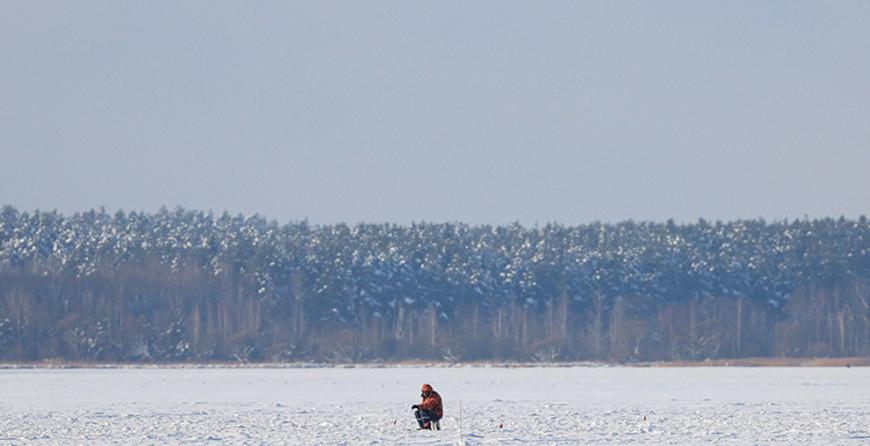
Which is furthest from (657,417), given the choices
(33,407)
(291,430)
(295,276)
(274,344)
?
(295,276)

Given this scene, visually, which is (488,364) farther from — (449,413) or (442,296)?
(449,413)

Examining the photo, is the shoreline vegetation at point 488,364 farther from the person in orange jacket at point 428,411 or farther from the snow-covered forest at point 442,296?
the person in orange jacket at point 428,411

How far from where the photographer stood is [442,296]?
108 metres

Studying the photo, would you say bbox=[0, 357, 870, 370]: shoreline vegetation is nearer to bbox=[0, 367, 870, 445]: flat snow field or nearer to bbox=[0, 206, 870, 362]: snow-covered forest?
bbox=[0, 206, 870, 362]: snow-covered forest

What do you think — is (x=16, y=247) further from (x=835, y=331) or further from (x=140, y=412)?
(x=140, y=412)

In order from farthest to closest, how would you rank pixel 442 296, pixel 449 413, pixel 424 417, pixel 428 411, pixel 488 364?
1. pixel 442 296
2. pixel 488 364
3. pixel 449 413
4. pixel 424 417
5. pixel 428 411

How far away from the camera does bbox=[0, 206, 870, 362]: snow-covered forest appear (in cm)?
9912

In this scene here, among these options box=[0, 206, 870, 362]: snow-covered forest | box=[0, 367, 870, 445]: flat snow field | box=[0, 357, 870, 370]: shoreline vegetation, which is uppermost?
box=[0, 206, 870, 362]: snow-covered forest

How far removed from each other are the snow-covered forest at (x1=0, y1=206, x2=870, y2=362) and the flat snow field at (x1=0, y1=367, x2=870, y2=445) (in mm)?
45982

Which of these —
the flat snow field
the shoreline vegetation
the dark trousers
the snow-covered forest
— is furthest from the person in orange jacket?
the snow-covered forest

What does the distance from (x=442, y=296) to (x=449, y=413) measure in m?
74.0

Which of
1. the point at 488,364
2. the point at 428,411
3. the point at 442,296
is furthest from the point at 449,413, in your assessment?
the point at 442,296

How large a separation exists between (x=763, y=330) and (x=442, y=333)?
26.1 metres

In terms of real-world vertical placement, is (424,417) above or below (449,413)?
above
